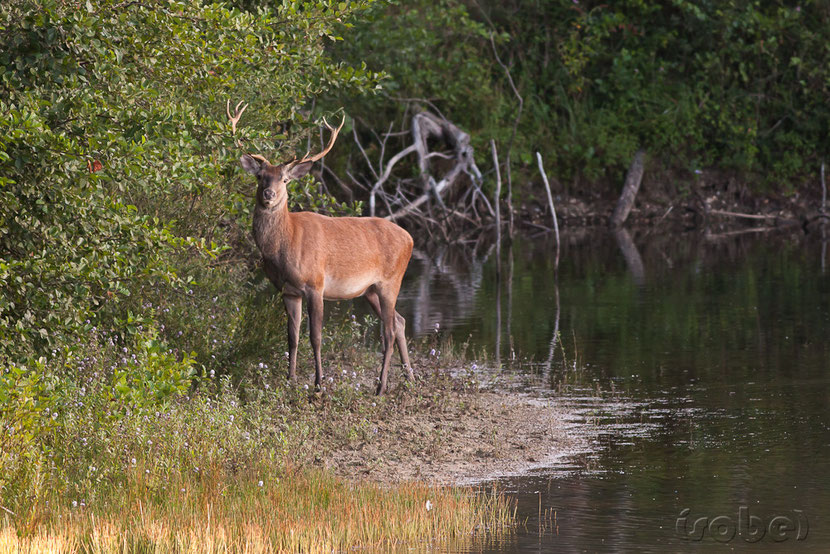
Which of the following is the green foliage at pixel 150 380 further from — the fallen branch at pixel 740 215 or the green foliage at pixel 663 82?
the fallen branch at pixel 740 215

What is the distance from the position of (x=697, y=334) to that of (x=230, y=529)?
9770 mm

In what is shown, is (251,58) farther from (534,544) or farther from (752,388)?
(752,388)

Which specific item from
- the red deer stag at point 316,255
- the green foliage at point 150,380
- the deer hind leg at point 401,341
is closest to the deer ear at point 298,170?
the red deer stag at point 316,255

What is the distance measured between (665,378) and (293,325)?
3.87 metres

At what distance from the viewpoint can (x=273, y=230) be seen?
11969 millimetres

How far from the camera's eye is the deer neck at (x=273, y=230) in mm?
11969

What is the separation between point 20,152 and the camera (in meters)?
9.41

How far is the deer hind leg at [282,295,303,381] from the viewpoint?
12.2m

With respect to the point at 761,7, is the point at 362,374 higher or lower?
lower

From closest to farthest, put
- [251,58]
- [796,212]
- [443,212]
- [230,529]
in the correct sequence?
1. [230,529]
2. [251,58]
3. [443,212]
4. [796,212]

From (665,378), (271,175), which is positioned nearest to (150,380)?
(271,175)

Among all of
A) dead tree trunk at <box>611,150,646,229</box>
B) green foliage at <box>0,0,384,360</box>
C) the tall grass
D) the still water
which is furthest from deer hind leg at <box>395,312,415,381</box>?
dead tree trunk at <box>611,150,646,229</box>

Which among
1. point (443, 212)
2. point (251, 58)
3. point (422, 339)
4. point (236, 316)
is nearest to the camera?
point (251, 58)

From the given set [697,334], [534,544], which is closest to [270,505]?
[534,544]
